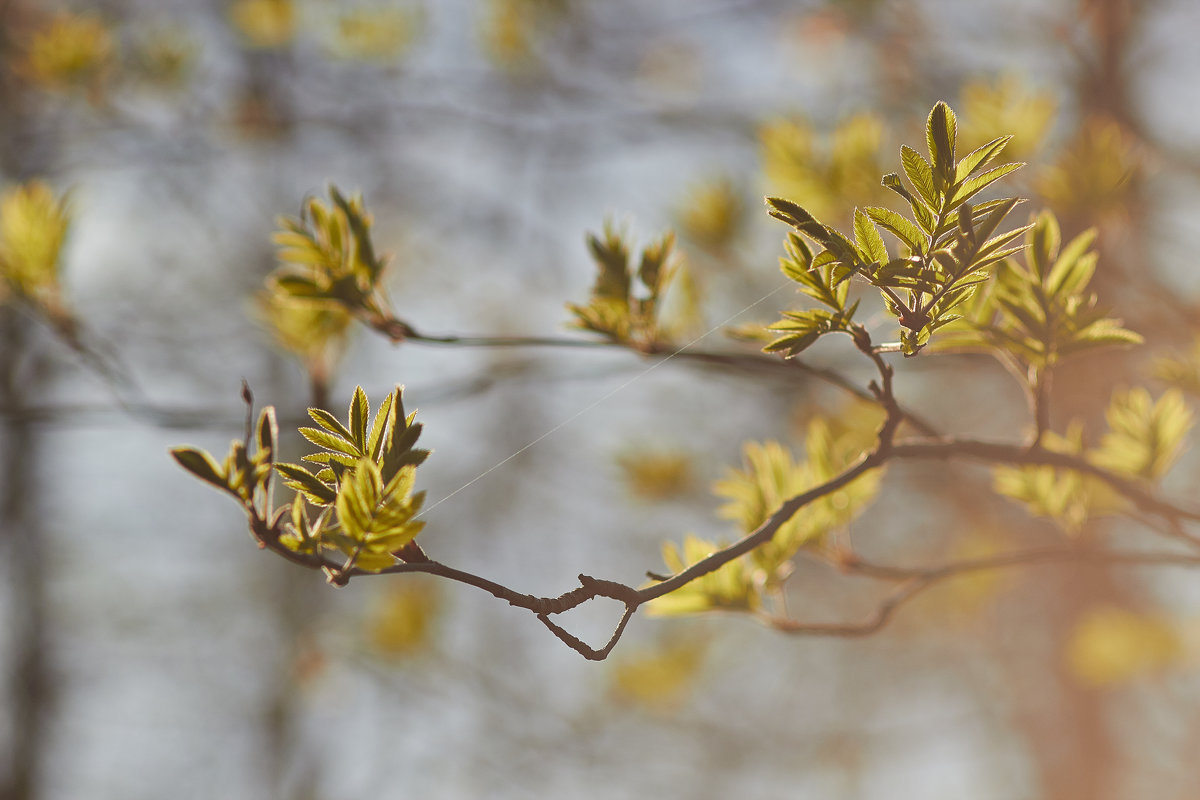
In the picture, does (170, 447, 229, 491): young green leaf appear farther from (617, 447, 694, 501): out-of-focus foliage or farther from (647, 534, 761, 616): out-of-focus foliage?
(617, 447, 694, 501): out-of-focus foliage

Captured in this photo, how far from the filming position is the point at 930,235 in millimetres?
436

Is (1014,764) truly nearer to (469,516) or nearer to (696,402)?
(696,402)

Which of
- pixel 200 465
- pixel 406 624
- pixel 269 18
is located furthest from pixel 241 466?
pixel 269 18

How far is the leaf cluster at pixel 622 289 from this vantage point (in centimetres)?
73

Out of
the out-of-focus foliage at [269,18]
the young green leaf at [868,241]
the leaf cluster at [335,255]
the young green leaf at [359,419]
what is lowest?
the young green leaf at [359,419]

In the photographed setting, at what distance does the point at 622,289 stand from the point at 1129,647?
172 centimetres

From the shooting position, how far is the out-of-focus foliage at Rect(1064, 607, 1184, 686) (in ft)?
5.90

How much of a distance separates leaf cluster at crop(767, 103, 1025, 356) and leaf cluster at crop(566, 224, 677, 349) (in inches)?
10.4

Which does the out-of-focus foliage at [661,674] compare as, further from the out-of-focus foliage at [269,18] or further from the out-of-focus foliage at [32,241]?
the out-of-focus foliage at [269,18]

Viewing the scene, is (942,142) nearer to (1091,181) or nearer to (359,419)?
(359,419)

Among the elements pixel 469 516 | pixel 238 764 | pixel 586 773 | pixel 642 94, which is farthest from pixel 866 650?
pixel 238 764

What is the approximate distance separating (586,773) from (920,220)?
2876mm

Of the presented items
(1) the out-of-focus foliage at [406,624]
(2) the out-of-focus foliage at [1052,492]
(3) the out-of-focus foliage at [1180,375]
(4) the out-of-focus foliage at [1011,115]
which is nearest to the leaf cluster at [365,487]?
(2) the out-of-focus foliage at [1052,492]

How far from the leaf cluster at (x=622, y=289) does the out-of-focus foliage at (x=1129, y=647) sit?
66.6 inches
